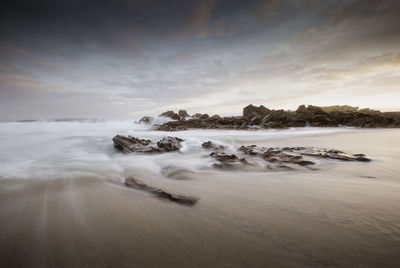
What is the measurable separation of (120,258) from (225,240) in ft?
2.75

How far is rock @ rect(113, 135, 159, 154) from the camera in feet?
17.5

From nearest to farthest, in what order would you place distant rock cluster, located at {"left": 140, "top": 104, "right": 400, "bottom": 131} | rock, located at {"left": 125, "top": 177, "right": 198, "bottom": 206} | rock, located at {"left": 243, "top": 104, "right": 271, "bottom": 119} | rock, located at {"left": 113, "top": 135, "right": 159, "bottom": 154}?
1. rock, located at {"left": 125, "top": 177, "right": 198, "bottom": 206}
2. rock, located at {"left": 113, "top": 135, "right": 159, "bottom": 154}
3. distant rock cluster, located at {"left": 140, "top": 104, "right": 400, "bottom": 131}
4. rock, located at {"left": 243, "top": 104, "right": 271, "bottom": 119}

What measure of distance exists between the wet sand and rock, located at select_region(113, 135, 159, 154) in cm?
253

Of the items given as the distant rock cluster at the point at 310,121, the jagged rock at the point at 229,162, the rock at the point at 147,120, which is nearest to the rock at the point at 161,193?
the jagged rock at the point at 229,162

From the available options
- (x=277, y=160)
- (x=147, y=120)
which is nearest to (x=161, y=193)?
(x=277, y=160)

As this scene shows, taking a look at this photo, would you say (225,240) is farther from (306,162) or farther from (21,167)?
(21,167)

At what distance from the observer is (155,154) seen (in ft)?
17.1

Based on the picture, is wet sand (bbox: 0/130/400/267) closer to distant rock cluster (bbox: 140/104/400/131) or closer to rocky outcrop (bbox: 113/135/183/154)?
rocky outcrop (bbox: 113/135/183/154)

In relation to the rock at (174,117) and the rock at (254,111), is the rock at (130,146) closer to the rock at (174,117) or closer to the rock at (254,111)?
the rock at (174,117)

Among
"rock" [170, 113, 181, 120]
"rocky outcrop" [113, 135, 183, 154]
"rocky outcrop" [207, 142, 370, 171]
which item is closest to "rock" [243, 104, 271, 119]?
"rock" [170, 113, 181, 120]

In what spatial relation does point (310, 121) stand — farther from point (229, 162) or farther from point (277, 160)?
point (229, 162)

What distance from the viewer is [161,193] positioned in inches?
94.9

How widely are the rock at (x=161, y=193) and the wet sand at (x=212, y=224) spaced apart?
4.0 inches

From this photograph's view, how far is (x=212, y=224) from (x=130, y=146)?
14.9 ft
